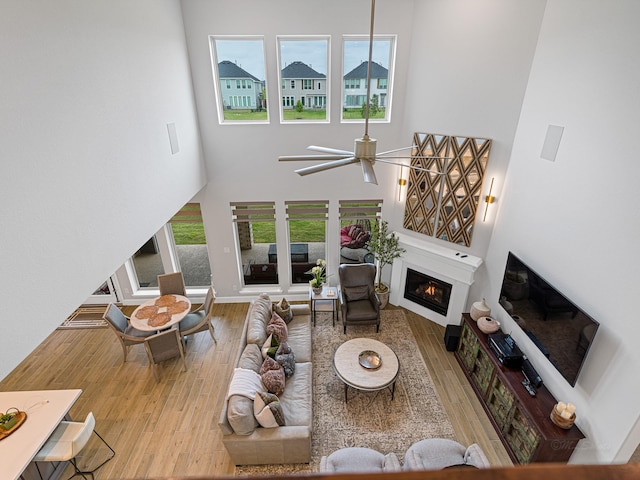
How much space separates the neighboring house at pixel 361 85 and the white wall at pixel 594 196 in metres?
2.52

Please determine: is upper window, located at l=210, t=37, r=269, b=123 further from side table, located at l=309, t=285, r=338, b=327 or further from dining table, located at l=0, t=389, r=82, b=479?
dining table, located at l=0, t=389, r=82, b=479

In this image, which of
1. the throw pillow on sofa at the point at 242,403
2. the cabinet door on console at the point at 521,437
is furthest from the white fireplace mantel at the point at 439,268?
the throw pillow on sofa at the point at 242,403

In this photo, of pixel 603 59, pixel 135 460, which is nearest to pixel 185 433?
pixel 135 460

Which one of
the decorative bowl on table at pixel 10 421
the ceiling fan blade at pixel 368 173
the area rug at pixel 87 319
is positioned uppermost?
the ceiling fan blade at pixel 368 173

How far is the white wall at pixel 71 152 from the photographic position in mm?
2469

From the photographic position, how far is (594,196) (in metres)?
3.56

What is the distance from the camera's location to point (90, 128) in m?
3.25

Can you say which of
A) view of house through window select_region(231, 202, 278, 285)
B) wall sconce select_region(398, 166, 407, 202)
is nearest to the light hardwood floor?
view of house through window select_region(231, 202, 278, 285)

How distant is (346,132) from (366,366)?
4.09m

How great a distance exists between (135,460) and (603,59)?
22.8 ft

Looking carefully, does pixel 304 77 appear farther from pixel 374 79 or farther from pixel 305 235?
pixel 305 235

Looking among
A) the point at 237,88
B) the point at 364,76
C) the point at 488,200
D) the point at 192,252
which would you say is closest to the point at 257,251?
the point at 192,252

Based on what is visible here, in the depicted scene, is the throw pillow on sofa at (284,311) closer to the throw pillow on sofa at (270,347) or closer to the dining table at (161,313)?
the throw pillow on sofa at (270,347)

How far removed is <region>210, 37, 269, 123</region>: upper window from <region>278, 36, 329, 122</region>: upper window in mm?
371
